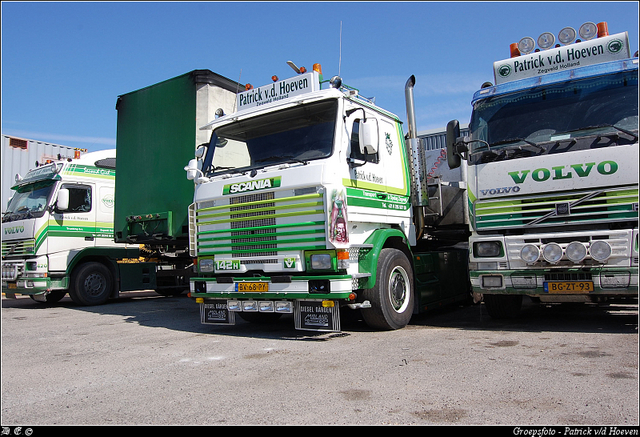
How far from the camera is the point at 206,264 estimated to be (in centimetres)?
704

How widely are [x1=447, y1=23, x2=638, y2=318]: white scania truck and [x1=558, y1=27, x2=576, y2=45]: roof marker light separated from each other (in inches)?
0.7

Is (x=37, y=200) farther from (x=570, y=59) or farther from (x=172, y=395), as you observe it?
(x=570, y=59)

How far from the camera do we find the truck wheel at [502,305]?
7.32m

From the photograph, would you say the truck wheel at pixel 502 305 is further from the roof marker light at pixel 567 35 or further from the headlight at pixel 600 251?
the roof marker light at pixel 567 35

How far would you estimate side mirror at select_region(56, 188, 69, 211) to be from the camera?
1095cm

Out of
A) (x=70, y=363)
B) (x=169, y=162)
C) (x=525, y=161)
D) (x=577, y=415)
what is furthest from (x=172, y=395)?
(x=169, y=162)

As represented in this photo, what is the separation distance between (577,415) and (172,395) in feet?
9.48

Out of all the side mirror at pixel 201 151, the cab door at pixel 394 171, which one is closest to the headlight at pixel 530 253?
the cab door at pixel 394 171

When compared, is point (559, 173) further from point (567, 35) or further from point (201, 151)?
point (201, 151)

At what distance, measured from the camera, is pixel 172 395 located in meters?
3.96

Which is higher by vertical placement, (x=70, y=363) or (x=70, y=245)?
(x=70, y=245)

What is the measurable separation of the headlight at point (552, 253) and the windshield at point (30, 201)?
9.97 metres

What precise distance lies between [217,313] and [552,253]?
4.39 m

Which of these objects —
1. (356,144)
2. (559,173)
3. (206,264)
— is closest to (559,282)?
(559,173)
